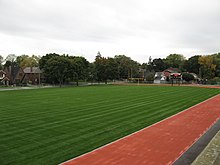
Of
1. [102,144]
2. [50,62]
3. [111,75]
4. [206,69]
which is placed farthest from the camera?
[206,69]

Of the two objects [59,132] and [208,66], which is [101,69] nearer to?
[208,66]

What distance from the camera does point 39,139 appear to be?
431 inches

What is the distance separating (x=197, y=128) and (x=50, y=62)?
53.8 metres

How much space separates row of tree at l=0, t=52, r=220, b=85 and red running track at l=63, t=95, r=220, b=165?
162ft

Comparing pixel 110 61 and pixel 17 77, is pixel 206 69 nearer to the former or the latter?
pixel 110 61

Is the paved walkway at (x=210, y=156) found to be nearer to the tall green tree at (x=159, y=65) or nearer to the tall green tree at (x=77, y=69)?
the tall green tree at (x=77, y=69)

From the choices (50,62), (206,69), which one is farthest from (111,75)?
(206,69)

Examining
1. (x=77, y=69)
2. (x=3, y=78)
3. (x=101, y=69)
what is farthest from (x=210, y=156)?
(x=3, y=78)

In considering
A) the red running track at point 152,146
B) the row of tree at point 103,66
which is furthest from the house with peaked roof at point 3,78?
the red running track at point 152,146

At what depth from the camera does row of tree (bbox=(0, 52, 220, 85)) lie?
2408 inches

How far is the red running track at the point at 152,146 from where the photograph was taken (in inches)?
329

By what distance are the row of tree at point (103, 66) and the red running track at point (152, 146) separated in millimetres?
49277

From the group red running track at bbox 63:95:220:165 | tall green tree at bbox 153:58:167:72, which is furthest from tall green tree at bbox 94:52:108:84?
red running track at bbox 63:95:220:165

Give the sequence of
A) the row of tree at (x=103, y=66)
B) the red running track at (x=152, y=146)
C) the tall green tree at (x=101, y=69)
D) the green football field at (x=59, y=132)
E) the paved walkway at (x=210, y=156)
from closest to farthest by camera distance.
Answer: the paved walkway at (x=210, y=156), the red running track at (x=152, y=146), the green football field at (x=59, y=132), the row of tree at (x=103, y=66), the tall green tree at (x=101, y=69)
